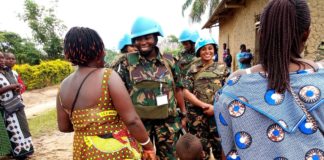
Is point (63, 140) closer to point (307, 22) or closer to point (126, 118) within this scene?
point (126, 118)

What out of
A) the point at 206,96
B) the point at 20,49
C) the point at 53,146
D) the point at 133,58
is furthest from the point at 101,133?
the point at 20,49

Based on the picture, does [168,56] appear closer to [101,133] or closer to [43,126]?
[101,133]

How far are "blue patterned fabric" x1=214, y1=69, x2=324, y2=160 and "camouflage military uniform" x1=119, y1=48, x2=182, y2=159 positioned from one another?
1232 millimetres

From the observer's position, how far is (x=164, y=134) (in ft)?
8.41

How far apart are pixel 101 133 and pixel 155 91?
31.0 inches

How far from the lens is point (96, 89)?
1.75 metres

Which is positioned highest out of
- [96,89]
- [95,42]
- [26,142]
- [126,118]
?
[95,42]

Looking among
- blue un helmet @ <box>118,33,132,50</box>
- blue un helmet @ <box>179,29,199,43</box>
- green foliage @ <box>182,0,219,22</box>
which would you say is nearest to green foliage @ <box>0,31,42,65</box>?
green foliage @ <box>182,0,219,22</box>

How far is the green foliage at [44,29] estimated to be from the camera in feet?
84.2

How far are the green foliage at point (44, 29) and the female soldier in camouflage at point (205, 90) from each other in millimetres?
24859

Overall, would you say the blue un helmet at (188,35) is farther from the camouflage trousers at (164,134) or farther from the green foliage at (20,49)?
the green foliage at (20,49)

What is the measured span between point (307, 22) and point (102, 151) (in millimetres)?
1306

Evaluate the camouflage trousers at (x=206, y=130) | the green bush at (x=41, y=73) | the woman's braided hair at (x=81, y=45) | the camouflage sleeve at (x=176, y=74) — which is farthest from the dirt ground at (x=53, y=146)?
the green bush at (x=41, y=73)

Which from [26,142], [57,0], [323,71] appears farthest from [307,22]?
[57,0]
